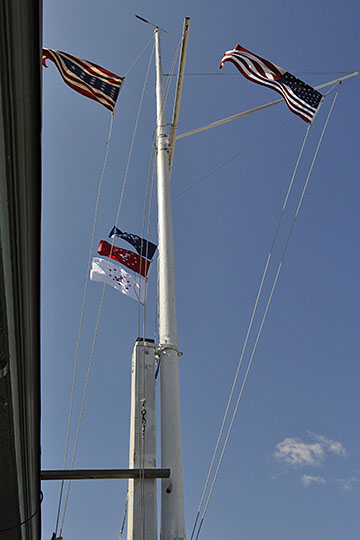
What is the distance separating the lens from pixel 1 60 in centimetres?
122

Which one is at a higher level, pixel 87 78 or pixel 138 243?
pixel 87 78

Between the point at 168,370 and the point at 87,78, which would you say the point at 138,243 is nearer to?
the point at 168,370

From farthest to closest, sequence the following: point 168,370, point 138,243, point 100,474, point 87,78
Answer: point 87,78, point 138,243, point 168,370, point 100,474

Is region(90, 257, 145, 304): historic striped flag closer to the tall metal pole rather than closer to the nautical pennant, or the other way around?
the nautical pennant

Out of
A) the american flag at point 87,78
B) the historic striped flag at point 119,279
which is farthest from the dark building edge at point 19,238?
the american flag at point 87,78

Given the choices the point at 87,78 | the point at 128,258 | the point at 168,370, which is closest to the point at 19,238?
the point at 168,370

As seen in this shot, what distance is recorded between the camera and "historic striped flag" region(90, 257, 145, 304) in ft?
22.9

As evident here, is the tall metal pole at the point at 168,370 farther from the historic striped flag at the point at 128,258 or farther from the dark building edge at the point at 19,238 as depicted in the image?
the dark building edge at the point at 19,238

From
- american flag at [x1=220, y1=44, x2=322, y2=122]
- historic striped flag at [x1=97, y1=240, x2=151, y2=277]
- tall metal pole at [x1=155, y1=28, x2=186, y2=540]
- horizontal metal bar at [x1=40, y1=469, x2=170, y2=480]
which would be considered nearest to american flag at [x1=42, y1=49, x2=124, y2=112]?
tall metal pole at [x1=155, y1=28, x2=186, y2=540]

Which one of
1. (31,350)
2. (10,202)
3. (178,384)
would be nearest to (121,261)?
(178,384)

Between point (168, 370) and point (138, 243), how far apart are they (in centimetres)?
238

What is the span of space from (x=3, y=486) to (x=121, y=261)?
474cm

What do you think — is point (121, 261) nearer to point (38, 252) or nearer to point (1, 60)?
point (38, 252)

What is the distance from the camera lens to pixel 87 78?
8.25 m
